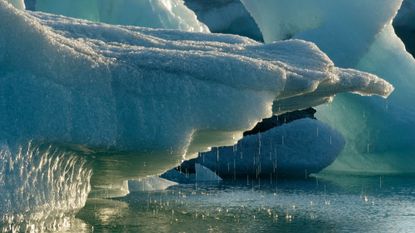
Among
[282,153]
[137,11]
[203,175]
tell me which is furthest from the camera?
[137,11]

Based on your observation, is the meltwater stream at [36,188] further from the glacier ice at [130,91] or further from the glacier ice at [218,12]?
the glacier ice at [218,12]

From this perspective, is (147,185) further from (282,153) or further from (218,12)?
(218,12)

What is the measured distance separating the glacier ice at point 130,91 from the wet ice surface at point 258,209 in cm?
48

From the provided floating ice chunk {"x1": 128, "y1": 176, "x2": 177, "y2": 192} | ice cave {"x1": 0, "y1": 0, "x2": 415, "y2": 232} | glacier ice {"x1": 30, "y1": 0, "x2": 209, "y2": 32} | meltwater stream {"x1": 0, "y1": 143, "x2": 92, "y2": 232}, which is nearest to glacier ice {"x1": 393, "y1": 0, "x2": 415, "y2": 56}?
glacier ice {"x1": 30, "y1": 0, "x2": 209, "y2": 32}

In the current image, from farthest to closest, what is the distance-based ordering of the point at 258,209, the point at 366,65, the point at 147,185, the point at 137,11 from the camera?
the point at 137,11 < the point at 366,65 < the point at 147,185 < the point at 258,209

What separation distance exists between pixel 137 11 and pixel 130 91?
8763 millimetres

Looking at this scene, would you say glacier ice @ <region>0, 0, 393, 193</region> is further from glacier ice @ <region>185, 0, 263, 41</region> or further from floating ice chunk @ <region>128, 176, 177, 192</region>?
glacier ice @ <region>185, 0, 263, 41</region>

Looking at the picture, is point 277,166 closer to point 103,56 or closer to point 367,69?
point 367,69

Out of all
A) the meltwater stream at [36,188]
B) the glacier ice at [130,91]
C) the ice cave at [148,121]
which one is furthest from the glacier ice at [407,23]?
the meltwater stream at [36,188]

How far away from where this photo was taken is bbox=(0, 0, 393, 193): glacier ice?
4.66 meters

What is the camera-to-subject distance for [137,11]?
44.7 feet

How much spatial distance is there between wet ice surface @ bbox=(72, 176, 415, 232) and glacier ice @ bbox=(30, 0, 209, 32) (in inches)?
165

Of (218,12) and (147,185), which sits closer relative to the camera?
(147,185)

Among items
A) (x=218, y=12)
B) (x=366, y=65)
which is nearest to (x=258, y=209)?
(x=366, y=65)
